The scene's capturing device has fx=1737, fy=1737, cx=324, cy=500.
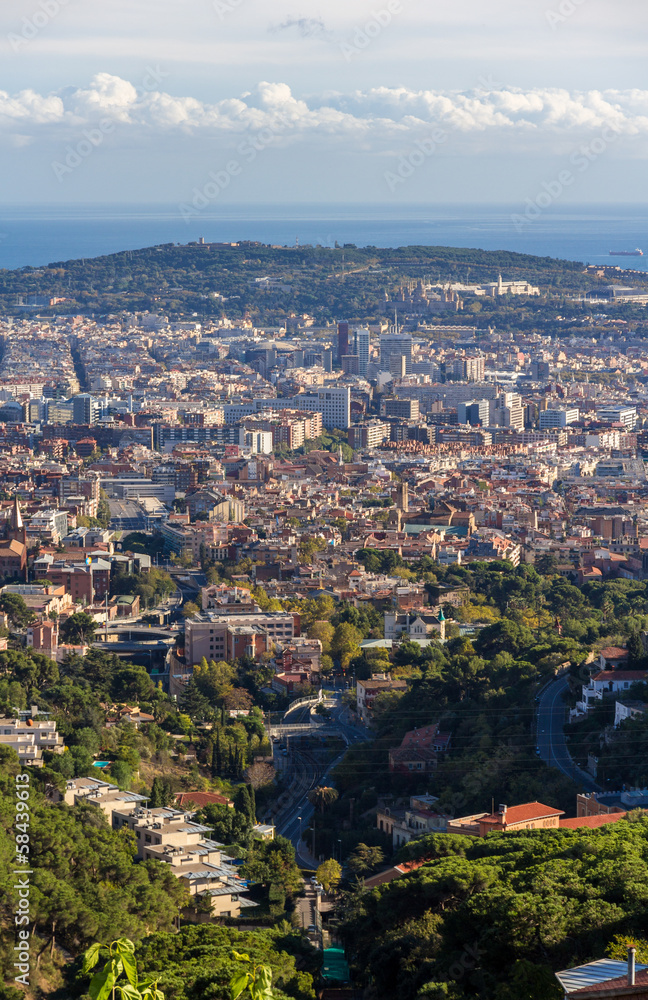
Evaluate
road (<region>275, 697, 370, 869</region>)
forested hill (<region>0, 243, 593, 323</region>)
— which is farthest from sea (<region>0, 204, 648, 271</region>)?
road (<region>275, 697, 370, 869</region>)

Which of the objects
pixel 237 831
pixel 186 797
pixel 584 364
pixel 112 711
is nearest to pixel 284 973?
pixel 237 831

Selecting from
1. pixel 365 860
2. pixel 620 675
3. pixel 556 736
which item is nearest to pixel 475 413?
pixel 620 675

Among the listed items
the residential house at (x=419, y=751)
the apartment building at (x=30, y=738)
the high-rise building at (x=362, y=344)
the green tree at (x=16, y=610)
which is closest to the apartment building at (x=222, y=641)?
the green tree at (x=16, y=610)

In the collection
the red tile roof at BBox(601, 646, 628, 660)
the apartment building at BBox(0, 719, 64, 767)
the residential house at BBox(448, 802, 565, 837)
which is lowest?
the apartment building at BBox(0, 719, 64, 767)

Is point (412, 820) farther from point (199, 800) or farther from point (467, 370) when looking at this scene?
point (467, 370)

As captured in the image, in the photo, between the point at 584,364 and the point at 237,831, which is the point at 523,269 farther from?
the point at 237,831

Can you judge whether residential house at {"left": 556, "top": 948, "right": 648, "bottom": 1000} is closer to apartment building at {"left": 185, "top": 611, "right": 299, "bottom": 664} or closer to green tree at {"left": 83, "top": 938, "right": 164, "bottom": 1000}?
green tree at {"left": 83, "top": 938, "right": 164, "bottom": 1000}
